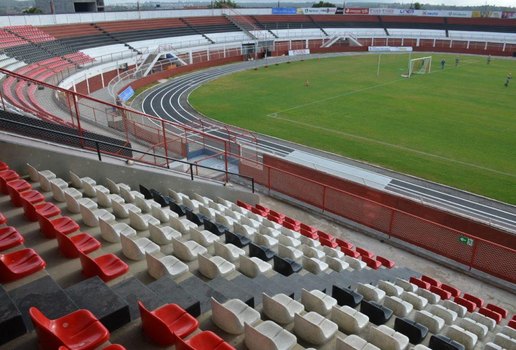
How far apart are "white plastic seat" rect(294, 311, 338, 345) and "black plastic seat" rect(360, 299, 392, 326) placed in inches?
55.8

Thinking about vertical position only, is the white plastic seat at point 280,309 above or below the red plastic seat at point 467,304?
above

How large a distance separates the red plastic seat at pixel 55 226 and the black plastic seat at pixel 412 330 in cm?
594

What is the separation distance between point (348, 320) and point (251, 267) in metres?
2.13

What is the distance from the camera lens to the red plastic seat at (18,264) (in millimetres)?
5877

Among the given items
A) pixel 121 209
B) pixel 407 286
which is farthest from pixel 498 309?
pixel 121 209

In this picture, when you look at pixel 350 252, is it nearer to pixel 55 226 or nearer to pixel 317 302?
pixel 317 302

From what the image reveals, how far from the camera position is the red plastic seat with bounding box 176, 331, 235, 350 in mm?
4918

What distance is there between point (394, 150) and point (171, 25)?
47.5 metres

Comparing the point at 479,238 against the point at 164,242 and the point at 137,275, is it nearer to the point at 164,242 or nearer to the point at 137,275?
the point at 164,242

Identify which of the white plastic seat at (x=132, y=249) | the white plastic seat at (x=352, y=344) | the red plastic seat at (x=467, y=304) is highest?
the white plastic seat at (x=132, y=249)

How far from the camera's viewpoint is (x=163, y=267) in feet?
22.6

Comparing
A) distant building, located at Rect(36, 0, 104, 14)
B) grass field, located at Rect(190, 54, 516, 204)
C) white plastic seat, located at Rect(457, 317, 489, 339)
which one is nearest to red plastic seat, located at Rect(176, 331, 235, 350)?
white plastic seat, located at Rect(457, 317, 489, 339)

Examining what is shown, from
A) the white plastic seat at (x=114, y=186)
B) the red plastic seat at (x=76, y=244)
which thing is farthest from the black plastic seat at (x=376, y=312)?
the white plastic seat at (x=114, y=186)

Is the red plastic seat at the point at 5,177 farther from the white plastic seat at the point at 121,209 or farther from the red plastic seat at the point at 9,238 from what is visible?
the red plastic seat at the point at 9,238
